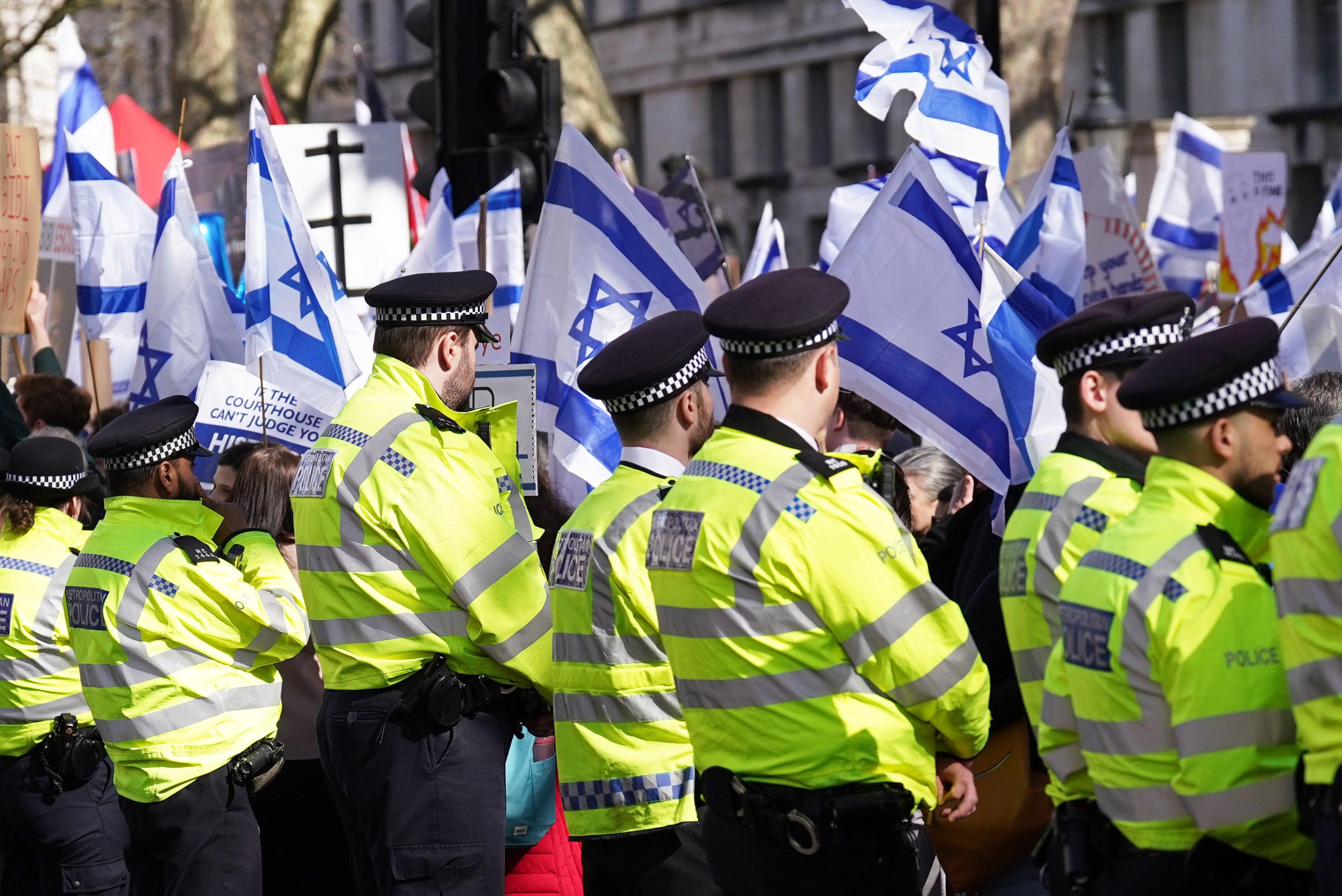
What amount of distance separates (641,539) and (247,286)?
3621 mm

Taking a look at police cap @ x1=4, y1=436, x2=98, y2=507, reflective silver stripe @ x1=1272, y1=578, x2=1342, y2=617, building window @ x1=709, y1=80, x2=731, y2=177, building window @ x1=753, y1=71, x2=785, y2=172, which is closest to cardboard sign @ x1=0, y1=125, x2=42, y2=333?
police cap @ x1=4, y1=436, x2=98, y2=507

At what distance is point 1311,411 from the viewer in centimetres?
514

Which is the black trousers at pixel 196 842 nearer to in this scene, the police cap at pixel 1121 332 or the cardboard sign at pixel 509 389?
the cardboard sign at pixel 509 389

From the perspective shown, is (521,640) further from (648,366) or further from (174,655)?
(174,655)

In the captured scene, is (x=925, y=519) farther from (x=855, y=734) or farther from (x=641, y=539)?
(x=855, y=734)

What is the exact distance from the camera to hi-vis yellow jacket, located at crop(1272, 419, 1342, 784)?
2916 millimetres

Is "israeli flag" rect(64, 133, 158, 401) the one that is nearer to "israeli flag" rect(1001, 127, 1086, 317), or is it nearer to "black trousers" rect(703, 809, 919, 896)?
"israeli flag" rect(1001, 127, 1086, 317)

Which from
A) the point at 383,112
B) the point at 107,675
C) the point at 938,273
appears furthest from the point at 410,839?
the point at 383,112

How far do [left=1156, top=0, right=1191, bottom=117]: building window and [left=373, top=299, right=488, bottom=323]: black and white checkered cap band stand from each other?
99.7 ft

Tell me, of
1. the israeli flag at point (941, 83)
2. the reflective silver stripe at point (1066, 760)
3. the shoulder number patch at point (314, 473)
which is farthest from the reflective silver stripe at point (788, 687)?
the israeli flag at point (941, 83)

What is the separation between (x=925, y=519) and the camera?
585 centimetres

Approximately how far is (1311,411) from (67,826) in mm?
4162

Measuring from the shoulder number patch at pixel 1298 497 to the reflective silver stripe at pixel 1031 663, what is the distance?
864mm

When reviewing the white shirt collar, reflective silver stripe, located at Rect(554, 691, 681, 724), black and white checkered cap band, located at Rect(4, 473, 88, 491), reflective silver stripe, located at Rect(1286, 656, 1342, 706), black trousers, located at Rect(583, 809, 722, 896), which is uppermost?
the white shirt collar
